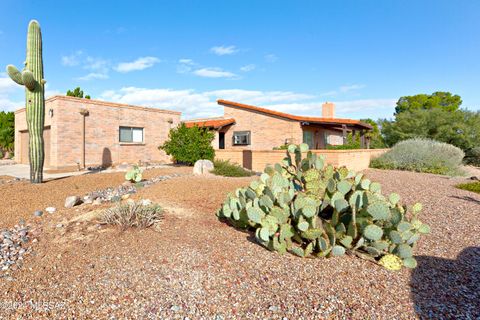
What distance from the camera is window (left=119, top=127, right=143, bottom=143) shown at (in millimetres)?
17797

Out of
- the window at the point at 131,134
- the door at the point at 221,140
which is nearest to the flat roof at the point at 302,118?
the door at the point at 221,140

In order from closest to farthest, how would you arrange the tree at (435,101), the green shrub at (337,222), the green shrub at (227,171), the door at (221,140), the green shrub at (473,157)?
the green shrub at (337,222)
the green shrub at (227,171)
the green shrub at (473,157)
the door at (221,140)
the tree at (435,101)

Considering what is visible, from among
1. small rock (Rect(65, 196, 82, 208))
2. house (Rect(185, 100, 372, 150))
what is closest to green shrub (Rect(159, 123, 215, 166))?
house (Rect(185, 100, 372, 150))

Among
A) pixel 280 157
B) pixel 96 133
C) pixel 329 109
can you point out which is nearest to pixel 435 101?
pixel 329 109

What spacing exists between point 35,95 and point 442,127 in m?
23.7

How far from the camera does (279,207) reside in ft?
12.7

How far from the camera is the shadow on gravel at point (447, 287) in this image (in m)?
2.57

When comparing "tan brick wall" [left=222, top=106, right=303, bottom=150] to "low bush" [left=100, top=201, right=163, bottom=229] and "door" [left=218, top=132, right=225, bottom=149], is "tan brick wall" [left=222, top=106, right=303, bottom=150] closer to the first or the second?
"door" [left=218, top=132, right=225, bottom=149]

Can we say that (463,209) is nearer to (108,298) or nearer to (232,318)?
(232,318)

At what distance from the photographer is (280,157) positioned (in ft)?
46.4

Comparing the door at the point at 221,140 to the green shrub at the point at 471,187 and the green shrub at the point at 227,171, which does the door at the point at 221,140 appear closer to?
the green shrub at the point at 227,171

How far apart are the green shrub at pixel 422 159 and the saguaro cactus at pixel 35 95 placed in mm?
14893

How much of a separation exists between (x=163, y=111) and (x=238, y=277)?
59.0ft

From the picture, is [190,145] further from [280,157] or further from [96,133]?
[96,133]
